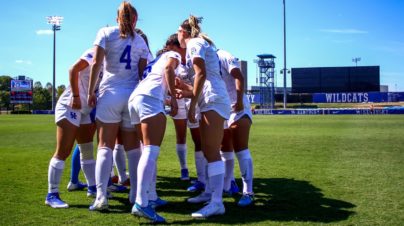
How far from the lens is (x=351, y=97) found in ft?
202

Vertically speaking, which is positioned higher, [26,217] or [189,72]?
[189,72]

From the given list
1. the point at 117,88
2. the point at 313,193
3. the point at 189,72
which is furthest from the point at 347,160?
the point at 117,88

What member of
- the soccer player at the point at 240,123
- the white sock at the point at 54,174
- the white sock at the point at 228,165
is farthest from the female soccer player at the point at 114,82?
the white sock at the point at 228,165

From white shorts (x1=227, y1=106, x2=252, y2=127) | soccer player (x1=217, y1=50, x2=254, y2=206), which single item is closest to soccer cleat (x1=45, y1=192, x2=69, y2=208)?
soccer player (x1=217, y1=50, x2=254, y2=206)

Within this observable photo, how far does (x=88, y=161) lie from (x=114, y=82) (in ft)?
4.70

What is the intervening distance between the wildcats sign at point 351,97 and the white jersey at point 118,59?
59528mm

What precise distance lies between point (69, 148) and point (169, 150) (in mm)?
6765

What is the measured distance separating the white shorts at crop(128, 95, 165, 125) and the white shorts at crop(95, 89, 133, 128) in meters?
0.25

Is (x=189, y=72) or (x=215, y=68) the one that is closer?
(x=215, y=68)

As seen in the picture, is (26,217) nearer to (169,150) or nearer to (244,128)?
(244,128)

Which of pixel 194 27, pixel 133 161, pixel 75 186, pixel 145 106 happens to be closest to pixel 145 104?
pixel 145 106

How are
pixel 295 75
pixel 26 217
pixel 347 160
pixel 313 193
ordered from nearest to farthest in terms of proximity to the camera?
pixel 26 217
pixel 313 193
pixel 347 160
pixel 295 75

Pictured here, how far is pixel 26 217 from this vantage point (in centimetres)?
463

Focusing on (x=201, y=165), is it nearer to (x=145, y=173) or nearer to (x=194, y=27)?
(x=145, y=173)
